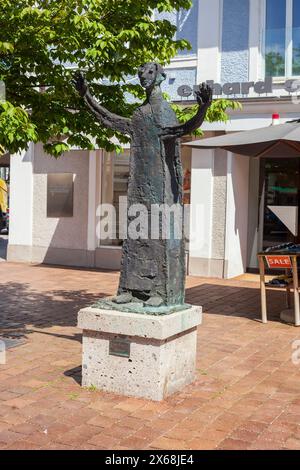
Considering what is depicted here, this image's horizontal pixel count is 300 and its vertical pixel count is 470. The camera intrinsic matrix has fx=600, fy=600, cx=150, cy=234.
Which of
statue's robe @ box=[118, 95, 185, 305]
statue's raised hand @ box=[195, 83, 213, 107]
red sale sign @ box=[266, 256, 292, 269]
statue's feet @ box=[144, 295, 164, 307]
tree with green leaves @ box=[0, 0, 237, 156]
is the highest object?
tree with green leaves @ box=[0, 0, 237, 156]

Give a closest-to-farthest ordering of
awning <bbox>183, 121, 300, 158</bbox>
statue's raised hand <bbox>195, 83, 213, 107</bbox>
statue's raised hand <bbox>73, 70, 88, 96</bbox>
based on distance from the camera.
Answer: statue's raised hand <bbox>195, 83, 213, 107</bbox>, statue's raised hand <bbox>73, 70, 88, 96</bbox>, awning <bbox>183, 121, 300, 158</bbox>

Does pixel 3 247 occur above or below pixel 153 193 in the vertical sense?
below

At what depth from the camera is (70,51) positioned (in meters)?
5.95

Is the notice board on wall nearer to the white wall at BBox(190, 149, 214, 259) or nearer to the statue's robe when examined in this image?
the white wall at BBox(190, 149, 214, 259)

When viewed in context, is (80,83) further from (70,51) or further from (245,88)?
(245,88)

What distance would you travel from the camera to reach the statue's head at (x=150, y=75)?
182 inches

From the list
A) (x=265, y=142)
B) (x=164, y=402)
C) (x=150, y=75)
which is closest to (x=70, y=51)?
(x=150, y=75)

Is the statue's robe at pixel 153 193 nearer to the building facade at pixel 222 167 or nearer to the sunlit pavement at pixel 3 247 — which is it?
the building facade at pixel 222 167

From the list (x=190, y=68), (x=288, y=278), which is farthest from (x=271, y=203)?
(x=288, y=278)

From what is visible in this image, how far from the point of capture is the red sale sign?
711cm

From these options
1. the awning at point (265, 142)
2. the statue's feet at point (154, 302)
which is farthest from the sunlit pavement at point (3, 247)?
the statue's feet at point (154, 302)

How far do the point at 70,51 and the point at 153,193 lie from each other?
2197mm

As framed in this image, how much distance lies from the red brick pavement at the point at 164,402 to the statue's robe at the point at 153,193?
85cm

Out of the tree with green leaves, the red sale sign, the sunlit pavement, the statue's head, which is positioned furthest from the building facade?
the statue's head
